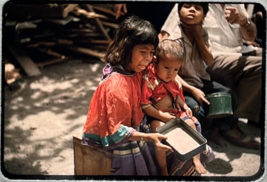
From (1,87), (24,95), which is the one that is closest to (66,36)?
(24,95)

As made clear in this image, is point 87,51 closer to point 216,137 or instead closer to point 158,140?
point 216,137

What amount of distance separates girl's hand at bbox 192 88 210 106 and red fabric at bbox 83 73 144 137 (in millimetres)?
517

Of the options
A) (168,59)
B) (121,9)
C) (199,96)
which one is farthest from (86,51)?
(168,59)

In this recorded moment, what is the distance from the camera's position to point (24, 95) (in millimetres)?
4227

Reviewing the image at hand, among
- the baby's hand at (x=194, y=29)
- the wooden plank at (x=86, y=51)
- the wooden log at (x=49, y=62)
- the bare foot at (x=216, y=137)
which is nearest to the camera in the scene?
the baby's hand at (x=194, y=29)

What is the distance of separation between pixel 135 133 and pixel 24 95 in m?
2.12

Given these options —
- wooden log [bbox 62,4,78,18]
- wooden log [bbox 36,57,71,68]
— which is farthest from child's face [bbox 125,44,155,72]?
wooden log [bbox 36,57,71,68]

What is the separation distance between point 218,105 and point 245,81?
0.44m

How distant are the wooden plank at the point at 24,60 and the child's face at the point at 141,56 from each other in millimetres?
2447

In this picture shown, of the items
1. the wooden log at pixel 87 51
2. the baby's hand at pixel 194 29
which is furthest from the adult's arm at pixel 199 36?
the wooden log at pixel 87 51

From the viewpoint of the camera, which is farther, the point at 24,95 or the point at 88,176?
the point at 24,95

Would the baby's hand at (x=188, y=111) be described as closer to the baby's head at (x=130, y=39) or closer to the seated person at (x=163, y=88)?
the seated person at (x=163, y=88)

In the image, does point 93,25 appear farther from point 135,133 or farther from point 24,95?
point 135,133

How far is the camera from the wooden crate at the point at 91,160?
260 centimetres
